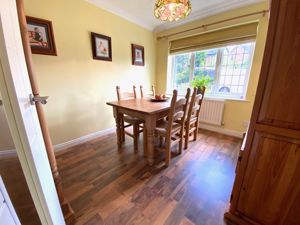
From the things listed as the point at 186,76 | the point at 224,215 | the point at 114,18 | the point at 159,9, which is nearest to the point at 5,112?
the point at 224,215

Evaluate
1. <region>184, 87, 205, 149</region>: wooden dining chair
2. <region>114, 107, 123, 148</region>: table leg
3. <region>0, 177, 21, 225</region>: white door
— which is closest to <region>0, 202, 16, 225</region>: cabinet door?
<region>0, 177, 21, 225</region>: white door

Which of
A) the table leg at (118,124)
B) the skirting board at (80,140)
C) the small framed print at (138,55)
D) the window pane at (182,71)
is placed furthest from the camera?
the window pane at (182,71)

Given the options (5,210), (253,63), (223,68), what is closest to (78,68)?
(5,210)

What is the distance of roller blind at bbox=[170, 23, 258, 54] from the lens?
2.32 meters

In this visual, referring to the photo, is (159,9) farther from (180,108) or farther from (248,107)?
(248,107)

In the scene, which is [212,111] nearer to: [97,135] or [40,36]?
[97,135]

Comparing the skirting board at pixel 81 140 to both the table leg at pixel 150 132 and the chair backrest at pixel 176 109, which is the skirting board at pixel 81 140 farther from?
the chair backrest at pixel 176 109

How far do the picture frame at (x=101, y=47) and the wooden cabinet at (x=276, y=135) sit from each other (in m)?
2.42

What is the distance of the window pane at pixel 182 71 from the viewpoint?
3334 millimetres

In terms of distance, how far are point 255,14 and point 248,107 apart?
1.57 metres

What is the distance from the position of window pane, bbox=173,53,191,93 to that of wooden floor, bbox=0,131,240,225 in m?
1.80

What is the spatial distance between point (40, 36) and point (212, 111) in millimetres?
3251

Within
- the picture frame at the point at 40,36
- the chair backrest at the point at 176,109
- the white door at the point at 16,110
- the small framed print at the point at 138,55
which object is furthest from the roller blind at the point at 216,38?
the white door at the point at 16,110

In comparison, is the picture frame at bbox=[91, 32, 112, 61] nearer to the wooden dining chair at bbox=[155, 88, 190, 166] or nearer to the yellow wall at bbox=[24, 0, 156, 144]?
the yellow wall at bbox=[24, 0, 156, 144]
